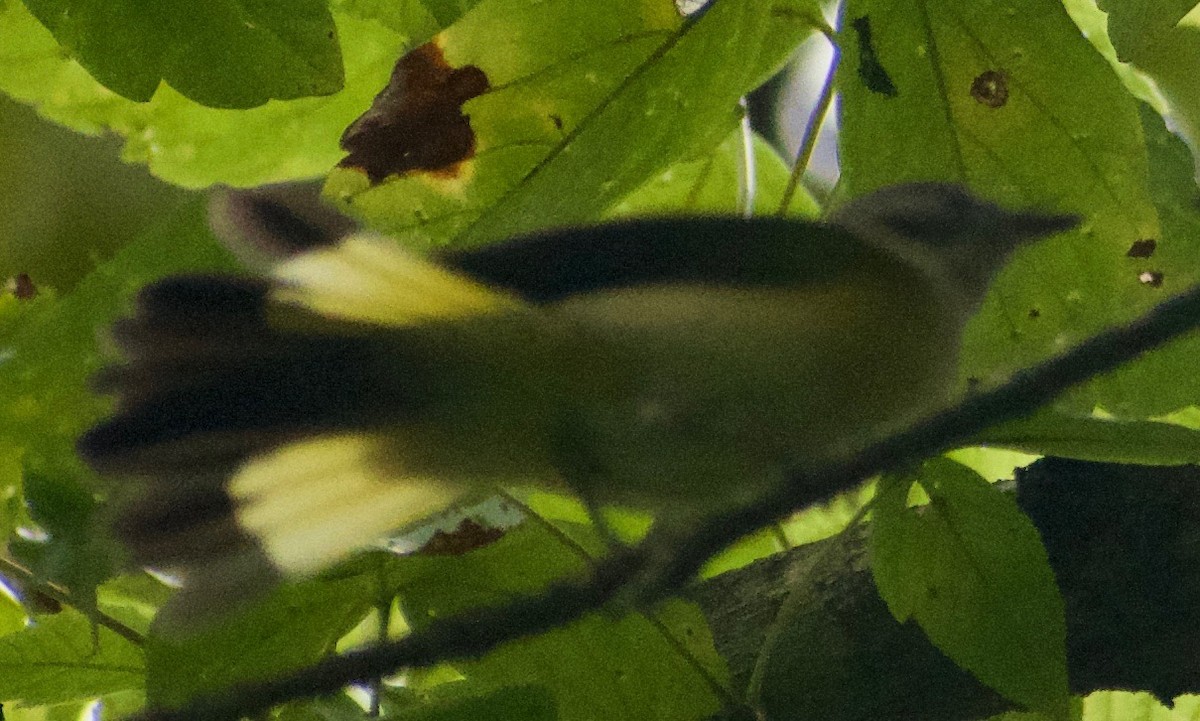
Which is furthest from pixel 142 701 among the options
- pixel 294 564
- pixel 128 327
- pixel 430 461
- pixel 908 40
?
pixel 908 40

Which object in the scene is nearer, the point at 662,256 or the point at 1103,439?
the point at 1103,439

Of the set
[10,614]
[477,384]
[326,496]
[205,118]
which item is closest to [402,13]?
[205,118]

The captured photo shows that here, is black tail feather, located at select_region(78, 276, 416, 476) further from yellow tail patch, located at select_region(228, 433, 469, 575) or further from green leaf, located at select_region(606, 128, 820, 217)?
green leaf, located at select_region(606, 128, 820, 217)

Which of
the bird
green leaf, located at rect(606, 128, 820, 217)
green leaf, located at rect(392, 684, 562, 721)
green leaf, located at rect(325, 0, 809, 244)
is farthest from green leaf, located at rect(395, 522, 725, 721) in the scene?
green leaf, located at rect(606, 128, 820, 217)

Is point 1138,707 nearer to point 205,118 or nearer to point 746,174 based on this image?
point 746,174

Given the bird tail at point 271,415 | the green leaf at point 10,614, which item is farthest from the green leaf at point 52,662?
the green leaf at point 10,614

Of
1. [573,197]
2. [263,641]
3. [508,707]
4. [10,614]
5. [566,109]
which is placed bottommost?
[508,707]

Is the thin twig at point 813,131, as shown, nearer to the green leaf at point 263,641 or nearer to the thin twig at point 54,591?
the green leaf at point 263,641
